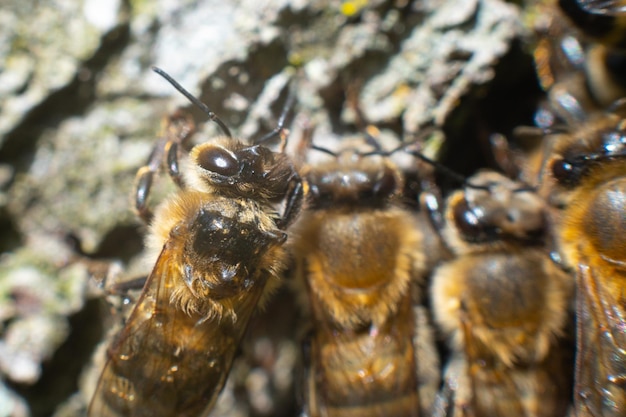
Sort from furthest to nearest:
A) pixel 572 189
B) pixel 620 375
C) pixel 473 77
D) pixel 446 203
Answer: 1. pixel 446 203
2. pixel 473 77
3. pixel 572 189
4. pixel 620 375

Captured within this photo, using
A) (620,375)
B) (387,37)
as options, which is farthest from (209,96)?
(620,375)

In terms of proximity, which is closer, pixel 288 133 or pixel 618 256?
pixel 618 256

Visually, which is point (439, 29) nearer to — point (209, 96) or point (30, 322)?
point (209, 96)

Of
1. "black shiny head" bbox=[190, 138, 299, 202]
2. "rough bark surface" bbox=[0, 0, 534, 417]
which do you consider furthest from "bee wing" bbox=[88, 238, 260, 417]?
"rough bark surface" bbox=[0, 0, 534, 417]

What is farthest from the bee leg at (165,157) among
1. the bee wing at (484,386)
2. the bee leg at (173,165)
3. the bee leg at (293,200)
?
the bee wing at (484,386)

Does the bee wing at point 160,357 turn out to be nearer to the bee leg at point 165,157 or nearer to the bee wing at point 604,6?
the bee leg at point 165,157

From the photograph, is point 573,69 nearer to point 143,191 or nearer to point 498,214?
point 498,214
